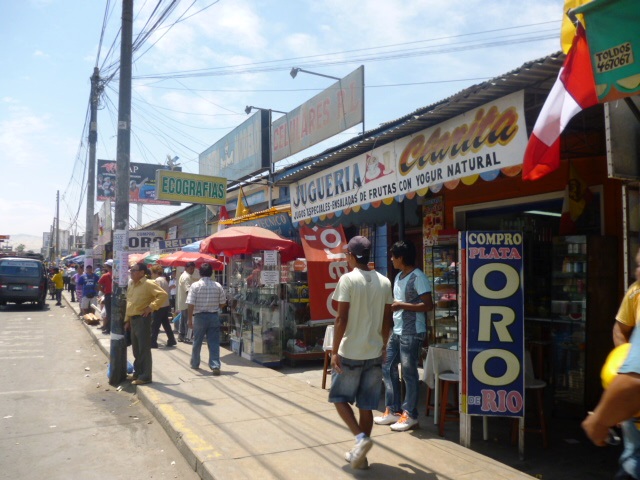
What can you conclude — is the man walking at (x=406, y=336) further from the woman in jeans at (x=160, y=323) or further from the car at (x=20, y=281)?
the car at (x=20, y=281)

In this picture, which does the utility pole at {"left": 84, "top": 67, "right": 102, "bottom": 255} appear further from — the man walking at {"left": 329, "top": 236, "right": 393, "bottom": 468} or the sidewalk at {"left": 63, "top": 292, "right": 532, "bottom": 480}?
the man walking at {"left": 329, "top": 236, "right": 393, "bottom": 468}

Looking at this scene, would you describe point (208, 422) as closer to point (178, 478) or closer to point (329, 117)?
point (178, 478)

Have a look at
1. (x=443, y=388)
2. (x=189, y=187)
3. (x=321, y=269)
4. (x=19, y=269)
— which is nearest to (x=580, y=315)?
(x=443, y=388)

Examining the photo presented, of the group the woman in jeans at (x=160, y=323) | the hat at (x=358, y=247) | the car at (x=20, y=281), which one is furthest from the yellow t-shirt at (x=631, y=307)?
the car at (x=20, y=281)

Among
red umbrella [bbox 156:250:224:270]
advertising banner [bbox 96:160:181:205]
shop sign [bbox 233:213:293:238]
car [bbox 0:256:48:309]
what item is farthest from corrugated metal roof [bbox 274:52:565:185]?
advertising banner [bbox 96:160:181:205]

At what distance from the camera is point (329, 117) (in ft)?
44.4

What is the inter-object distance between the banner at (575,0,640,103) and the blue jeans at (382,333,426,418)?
9.83 feet

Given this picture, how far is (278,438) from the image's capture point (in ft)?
17.3

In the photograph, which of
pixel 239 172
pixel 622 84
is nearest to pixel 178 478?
pixel 622 84

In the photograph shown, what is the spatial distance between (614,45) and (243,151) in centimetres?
1572

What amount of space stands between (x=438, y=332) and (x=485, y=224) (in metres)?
2.12

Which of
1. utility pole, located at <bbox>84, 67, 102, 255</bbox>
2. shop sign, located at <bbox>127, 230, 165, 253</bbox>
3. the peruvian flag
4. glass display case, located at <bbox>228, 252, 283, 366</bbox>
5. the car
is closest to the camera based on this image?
the peruvian flag

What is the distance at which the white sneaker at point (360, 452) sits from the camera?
4.20 metres

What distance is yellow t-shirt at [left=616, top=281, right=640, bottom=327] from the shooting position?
3.18 m
